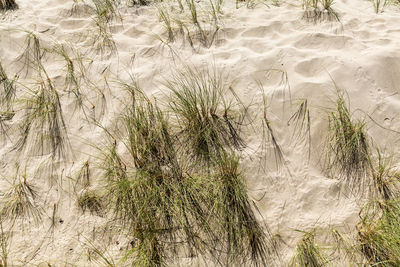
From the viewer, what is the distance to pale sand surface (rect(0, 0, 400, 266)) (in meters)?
1.70

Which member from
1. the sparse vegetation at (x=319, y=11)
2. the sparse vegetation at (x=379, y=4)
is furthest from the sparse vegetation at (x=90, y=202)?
the sparse vegetation at (x=379, y=4)

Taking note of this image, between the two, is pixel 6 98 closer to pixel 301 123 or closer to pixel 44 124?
pixel 44 124

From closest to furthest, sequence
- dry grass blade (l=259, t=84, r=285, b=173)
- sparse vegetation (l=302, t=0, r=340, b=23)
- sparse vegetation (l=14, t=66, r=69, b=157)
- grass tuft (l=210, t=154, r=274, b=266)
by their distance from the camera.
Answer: grass tuft (l=210, t=154, r=274, b=266), dry grass blade (l=259, t=84, r=285, b=173), sparse vegetation (l=14, t=66, r=69, b=157), sparse vegetation (l=302, t=0, r=340, b=23)

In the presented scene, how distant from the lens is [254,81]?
7.54ft

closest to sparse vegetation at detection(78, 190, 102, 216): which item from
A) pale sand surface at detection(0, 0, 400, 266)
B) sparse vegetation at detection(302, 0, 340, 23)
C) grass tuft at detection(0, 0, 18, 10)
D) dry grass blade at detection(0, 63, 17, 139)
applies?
pale sand surface at detection(0, 0, 400, 266)

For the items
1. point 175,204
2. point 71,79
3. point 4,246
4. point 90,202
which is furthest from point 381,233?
point 71,79

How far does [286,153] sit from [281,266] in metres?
0.71

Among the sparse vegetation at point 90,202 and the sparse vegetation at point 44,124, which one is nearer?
the sparse vegetation at point 90,202

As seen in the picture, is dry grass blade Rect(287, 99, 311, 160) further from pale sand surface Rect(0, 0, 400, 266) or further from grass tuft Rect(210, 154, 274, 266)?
grass tuft Rect(210, 154, 274, 266)

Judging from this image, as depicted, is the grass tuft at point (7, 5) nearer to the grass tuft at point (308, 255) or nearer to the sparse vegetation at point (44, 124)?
Answer: the sparse vegetation at point (44, 124)

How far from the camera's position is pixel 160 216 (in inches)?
67.4

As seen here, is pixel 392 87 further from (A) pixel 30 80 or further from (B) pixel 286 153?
(A) pixel 30 80

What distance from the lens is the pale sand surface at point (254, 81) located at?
66.9 inches

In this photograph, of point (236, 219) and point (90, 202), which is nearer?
point (236, 219)
